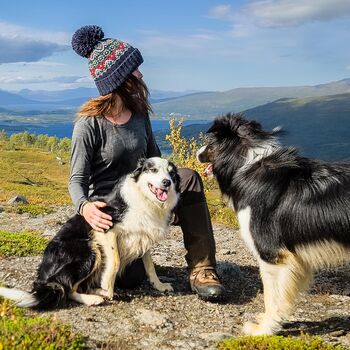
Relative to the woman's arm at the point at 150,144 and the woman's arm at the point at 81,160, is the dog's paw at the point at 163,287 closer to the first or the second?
the woman's arm at the point at 81,160

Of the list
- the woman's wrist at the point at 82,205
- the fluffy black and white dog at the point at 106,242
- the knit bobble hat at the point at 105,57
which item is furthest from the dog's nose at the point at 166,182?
the knit bobble hat at the point at 105,57

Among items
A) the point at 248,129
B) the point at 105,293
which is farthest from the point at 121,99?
the point at 105,293

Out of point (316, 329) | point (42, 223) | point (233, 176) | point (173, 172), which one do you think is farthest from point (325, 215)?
point (42, 223)

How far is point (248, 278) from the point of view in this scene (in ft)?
23.1

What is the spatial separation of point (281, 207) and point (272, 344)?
4.39 ft

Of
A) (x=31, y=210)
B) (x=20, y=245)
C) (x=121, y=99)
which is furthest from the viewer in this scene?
(x=31, y=210)

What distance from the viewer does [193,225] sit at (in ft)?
20.4

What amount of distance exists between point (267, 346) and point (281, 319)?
624mm

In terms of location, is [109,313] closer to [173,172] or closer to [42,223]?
[173,172]

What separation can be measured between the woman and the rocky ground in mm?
364

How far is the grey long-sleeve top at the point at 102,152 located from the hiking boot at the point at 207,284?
163 cm

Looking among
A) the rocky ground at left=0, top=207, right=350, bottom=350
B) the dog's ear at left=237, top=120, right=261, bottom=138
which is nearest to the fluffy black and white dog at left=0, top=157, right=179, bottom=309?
the rocky ground at left=0, top=207, right=350, bottom=350

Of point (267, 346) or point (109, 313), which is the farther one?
point (109, 313)

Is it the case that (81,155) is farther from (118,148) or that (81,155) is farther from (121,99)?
(121,99)
